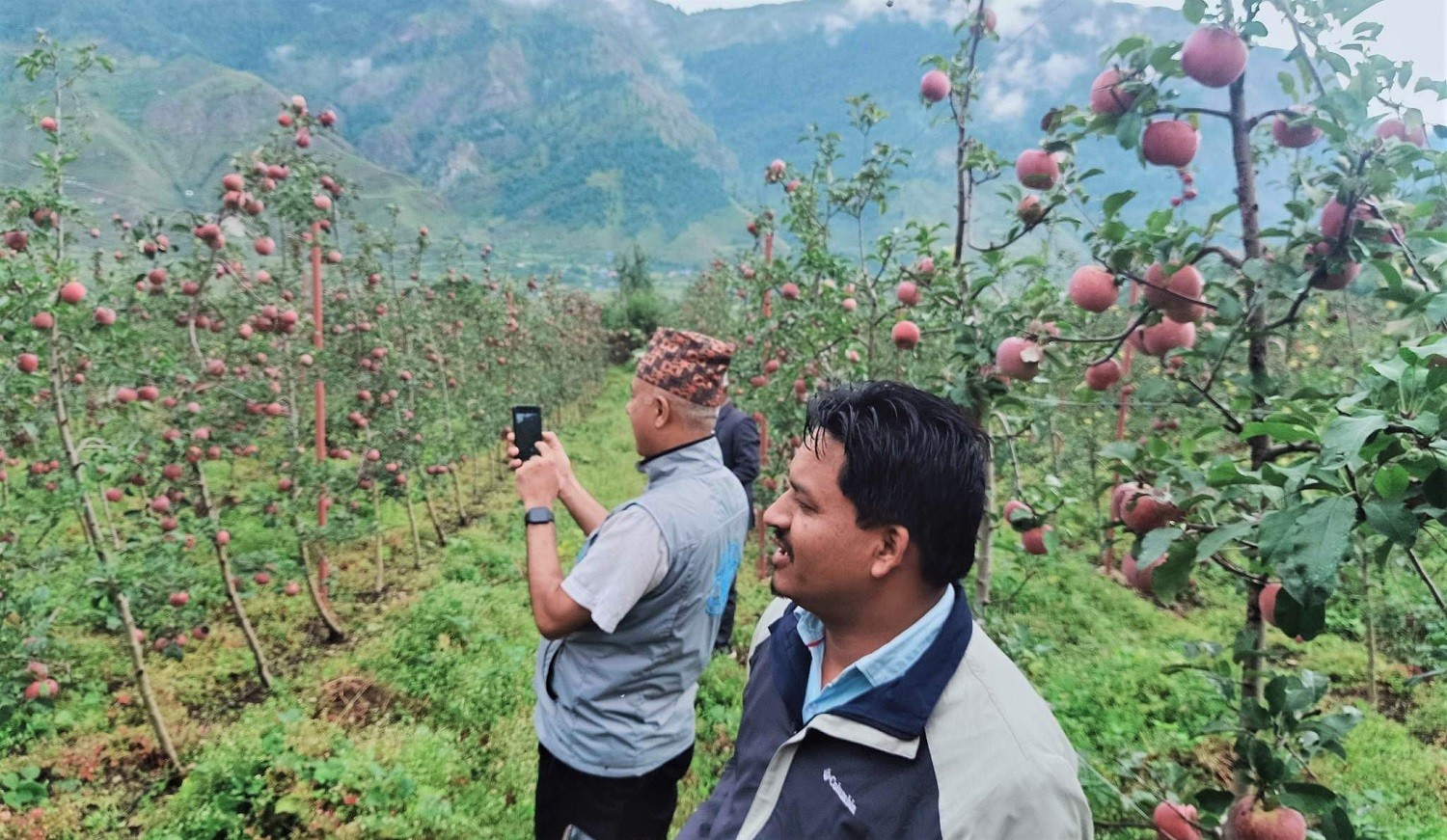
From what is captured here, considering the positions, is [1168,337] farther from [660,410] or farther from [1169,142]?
[660,410]

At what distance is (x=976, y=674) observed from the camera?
101cm

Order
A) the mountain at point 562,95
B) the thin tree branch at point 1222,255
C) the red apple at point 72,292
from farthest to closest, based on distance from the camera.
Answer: the mountain at point 562,95 → the red apple at point 72,292 → the thin tree branch at point 1222,255

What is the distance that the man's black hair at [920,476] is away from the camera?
105 centimetres

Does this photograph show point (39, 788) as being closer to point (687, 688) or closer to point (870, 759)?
point (687, 688)

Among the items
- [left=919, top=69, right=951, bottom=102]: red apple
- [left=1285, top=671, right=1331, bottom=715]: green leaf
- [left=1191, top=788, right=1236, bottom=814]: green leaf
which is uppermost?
[left=919, top=69, right=951, bottom=102]: red apple

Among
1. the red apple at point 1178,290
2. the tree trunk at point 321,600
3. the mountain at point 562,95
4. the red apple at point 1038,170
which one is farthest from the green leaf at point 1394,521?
the mountain at point 562,95

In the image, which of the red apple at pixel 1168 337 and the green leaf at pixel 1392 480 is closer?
the green leaf at pixel 1392 480

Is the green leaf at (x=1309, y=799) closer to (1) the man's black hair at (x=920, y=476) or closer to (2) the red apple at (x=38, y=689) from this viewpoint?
(1) the man's black hair at (x=920, y=476)

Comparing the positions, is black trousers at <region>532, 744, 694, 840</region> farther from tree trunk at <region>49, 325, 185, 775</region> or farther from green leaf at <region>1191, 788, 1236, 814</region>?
tree trunk at <region>49, 325, 185, 775</region>

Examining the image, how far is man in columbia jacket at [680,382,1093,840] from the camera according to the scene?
906 mm

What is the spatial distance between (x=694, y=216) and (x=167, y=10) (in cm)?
4937

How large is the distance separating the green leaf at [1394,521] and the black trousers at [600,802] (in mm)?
1612

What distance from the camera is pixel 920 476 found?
3.43 feet

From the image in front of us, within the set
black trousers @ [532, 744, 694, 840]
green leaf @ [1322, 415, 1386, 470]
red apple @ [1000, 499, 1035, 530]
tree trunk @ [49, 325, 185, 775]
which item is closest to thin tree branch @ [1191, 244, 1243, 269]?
green leaf @ [1322, 415, 1386, 470]
